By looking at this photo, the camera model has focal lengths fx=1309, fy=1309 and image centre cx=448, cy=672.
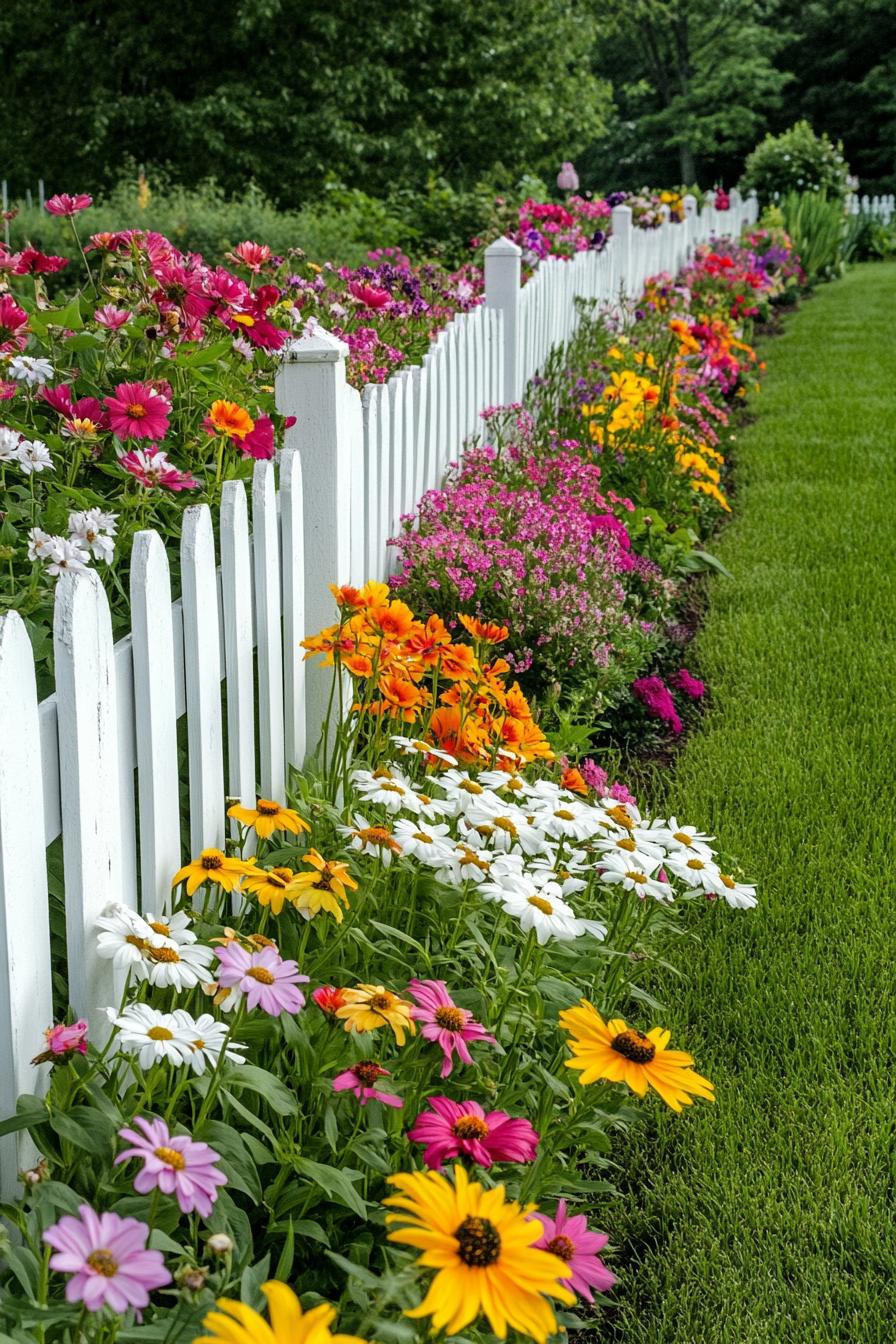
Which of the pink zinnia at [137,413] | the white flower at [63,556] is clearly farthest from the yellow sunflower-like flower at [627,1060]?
the pink zinnia at [137,413]

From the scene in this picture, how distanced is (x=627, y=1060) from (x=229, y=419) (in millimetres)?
1444

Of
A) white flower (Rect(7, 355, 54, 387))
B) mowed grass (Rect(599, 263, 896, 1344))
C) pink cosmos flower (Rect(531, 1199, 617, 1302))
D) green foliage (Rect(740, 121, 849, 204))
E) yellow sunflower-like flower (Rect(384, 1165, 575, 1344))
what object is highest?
green foliage (Rect(740, 121, 849, 204))

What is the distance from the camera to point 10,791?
61.5 inches

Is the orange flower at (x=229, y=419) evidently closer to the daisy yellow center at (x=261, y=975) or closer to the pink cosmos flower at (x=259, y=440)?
the pink cosmos flower at (x=259, y=440)

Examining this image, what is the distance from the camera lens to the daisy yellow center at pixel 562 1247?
4.63 ft

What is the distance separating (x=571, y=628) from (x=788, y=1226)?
1796 millimetres

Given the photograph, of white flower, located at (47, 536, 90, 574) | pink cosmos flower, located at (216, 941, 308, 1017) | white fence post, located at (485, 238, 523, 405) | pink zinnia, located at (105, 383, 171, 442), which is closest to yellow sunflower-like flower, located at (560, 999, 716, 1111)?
pink cosmos flower, located at (216, 941, 308, 1017)

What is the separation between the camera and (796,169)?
675 inches

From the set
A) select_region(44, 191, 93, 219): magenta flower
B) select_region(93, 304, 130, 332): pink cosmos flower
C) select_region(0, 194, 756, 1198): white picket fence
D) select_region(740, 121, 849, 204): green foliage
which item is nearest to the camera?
select_region(0, 194, 756, 1198): white picket fence

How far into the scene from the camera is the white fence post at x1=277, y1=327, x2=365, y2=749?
2.68 metres

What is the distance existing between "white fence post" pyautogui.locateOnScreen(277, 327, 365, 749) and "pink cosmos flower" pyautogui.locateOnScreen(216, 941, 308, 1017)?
4.10 ft

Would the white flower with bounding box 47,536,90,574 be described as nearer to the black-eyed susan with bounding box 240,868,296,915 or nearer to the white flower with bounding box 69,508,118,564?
the white flower with bounding box 69,508,118,564

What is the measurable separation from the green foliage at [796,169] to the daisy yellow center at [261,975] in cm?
1730

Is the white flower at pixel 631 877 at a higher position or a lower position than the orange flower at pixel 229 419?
lower
